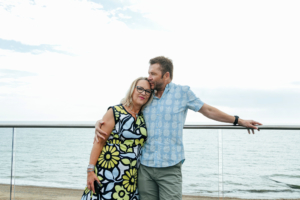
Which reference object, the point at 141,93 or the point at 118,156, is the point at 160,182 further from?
the point at 141,93

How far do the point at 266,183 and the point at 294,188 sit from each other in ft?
1.27

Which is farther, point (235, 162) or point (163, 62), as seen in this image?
point (235, 162)

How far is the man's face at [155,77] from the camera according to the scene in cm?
213

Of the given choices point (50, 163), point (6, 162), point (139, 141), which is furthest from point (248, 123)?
point (6, 162)

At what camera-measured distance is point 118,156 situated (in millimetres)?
1968

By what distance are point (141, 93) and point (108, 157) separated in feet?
1.76

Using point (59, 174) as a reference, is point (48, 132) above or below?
above

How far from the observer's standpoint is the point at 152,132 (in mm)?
2051

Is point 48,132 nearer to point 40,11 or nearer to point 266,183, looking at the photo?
point 266,183

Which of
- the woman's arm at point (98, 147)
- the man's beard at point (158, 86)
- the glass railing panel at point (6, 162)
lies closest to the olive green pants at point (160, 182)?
the woman's arm at point (98, 147)

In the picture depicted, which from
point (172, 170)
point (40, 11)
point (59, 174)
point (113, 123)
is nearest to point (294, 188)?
point (172, 170)

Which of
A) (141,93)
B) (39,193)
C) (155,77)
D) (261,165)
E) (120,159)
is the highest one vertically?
(155,77)

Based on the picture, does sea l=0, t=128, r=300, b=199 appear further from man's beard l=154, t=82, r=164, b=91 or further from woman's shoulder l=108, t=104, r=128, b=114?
woman's shoulder l=108, t=104, r=128, b=114

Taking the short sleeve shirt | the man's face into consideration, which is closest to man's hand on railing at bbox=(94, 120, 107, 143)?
the short sleeve shirt
